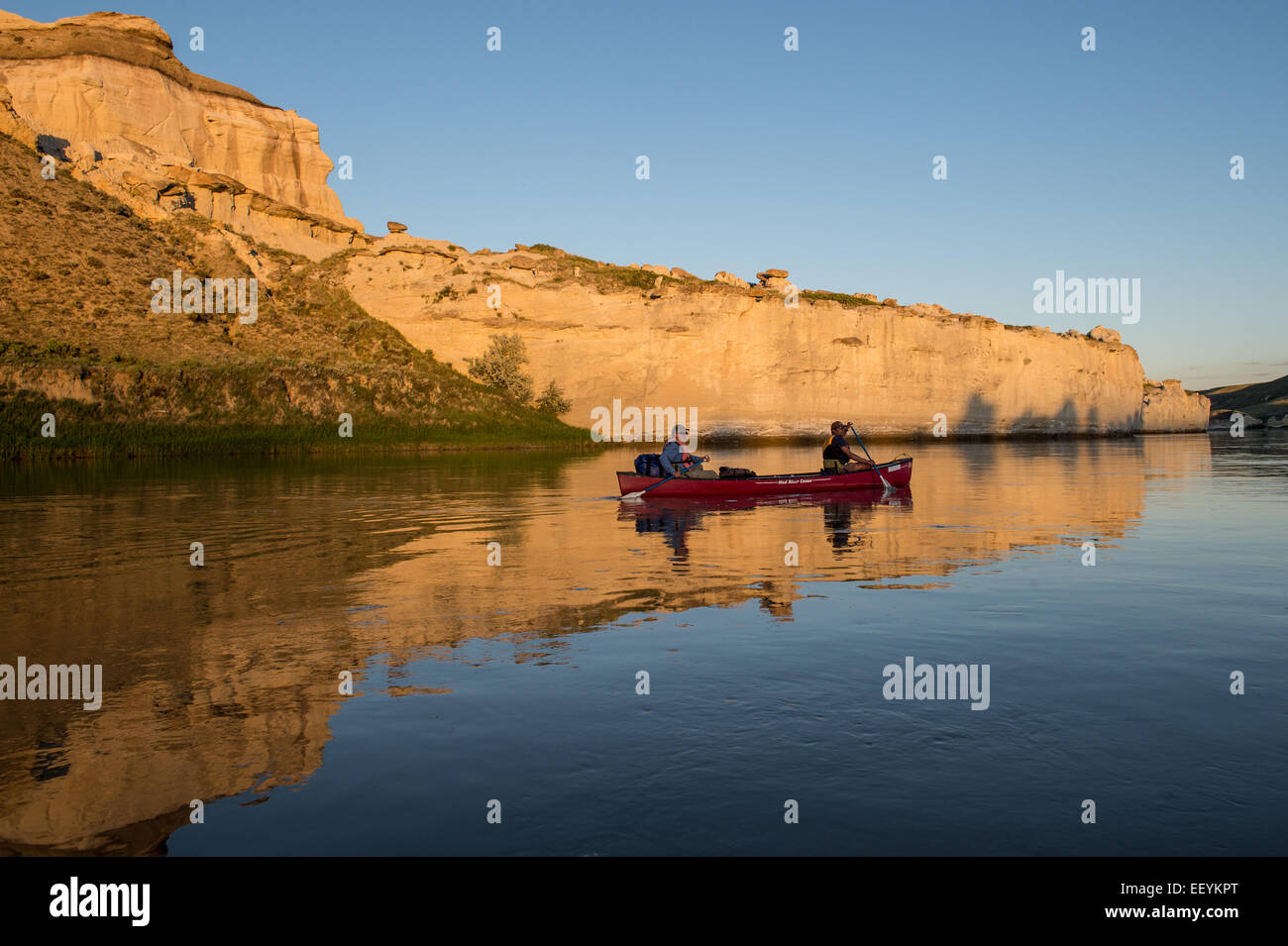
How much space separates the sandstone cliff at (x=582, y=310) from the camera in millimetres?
86125

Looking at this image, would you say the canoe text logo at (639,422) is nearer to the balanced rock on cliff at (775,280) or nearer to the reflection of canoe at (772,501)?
the balanced rock on cliff at (775,280)

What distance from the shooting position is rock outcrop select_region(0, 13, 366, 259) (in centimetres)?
8656

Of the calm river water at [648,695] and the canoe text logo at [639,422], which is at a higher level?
the canoe text logo at [639,422]

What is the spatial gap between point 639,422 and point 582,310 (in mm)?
11308

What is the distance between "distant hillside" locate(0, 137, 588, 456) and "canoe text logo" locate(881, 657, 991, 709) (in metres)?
54.2

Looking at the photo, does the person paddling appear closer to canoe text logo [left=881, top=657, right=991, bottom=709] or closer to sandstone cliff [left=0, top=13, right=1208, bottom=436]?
canoe text logo [left=881, top=657, right=991, bottom=709]

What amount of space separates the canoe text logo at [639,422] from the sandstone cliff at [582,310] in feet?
3.29

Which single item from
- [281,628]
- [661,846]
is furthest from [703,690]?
[281,628]

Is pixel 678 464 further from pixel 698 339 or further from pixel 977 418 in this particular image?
pixel 977 418

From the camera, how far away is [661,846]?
5250 mm

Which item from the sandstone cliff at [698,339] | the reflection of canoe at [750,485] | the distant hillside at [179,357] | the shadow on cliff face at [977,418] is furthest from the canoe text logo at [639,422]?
the reflection of canoe at [750,485]

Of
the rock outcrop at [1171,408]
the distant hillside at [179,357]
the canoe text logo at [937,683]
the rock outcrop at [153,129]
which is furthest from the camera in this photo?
the rock outcrop at [1171,408]

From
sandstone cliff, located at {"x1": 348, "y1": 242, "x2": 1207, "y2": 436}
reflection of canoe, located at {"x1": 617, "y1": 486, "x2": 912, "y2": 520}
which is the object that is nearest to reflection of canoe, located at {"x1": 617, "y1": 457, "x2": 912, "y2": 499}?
reflection of canoe, located at {"x1": 617, "y1": 486, "x2": 912, "y2": 520}

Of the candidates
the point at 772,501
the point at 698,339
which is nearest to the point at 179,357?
the point at 698,339
